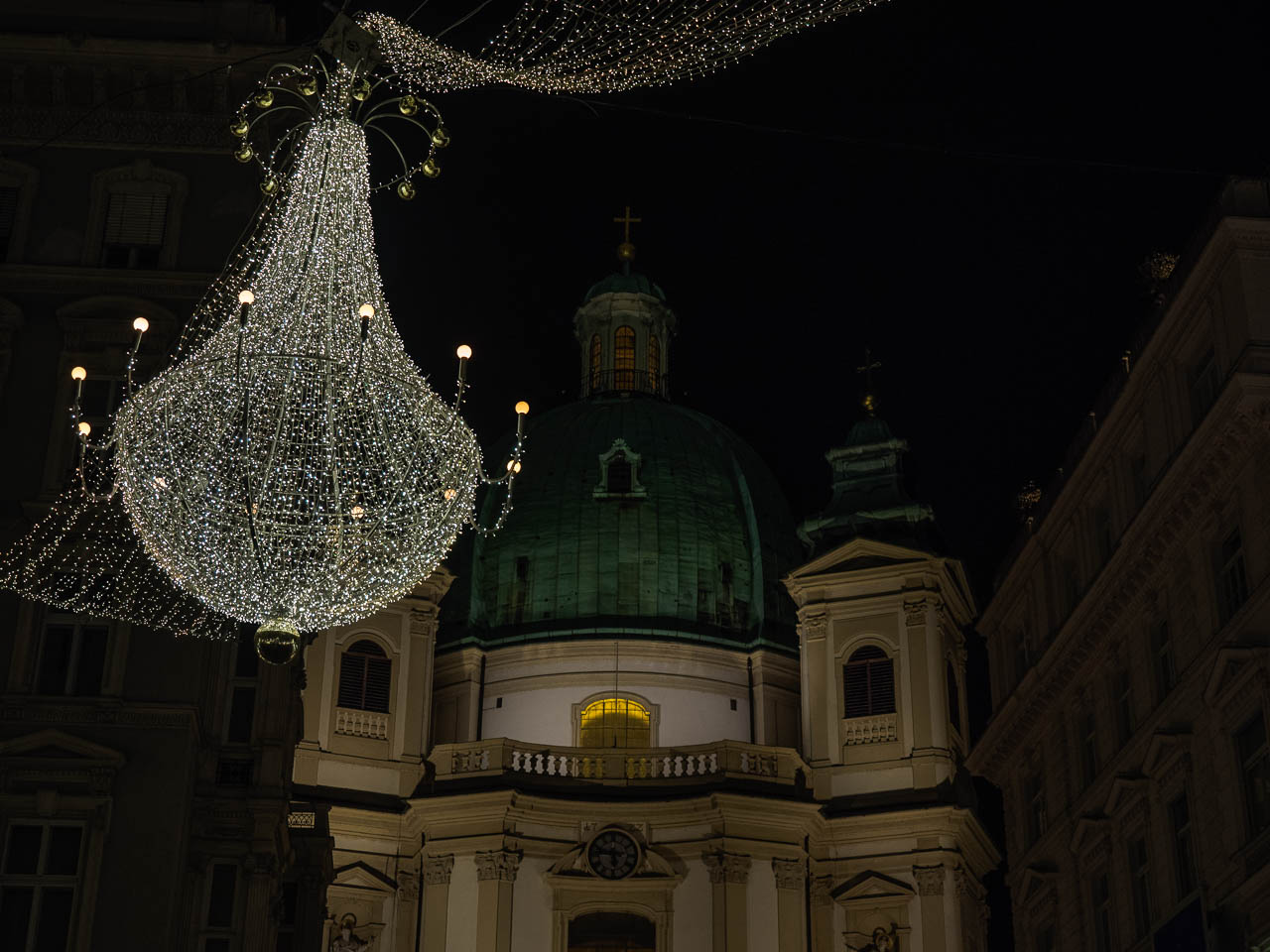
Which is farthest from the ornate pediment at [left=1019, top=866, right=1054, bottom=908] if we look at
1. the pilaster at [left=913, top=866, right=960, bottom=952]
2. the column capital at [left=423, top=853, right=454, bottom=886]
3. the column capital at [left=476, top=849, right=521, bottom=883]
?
the column capital at [left=423, top=853, right=454, bottom=886]

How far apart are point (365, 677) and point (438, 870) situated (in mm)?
6577

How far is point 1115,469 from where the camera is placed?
3731cm

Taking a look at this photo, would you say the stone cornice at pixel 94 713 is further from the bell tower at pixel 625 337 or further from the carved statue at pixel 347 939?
the bell tower at pixel 625 337

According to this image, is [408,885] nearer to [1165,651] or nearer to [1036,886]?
[1036,886]

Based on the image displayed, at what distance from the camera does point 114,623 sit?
105 feet

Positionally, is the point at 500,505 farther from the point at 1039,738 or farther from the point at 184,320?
the point at 184,320

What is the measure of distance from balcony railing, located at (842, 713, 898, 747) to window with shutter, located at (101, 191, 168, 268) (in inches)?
1100

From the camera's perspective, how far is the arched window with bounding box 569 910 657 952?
53.3m

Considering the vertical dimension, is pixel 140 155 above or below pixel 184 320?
above

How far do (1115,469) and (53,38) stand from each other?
20.3 meters

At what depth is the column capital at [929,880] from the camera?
5312cm

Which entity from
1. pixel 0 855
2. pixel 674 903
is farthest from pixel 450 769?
pixel 0 855

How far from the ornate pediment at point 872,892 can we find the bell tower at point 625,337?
21028mm

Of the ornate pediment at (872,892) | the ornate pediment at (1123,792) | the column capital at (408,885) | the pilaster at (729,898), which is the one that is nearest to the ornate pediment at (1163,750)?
the ornate pediment at (1123,792)
